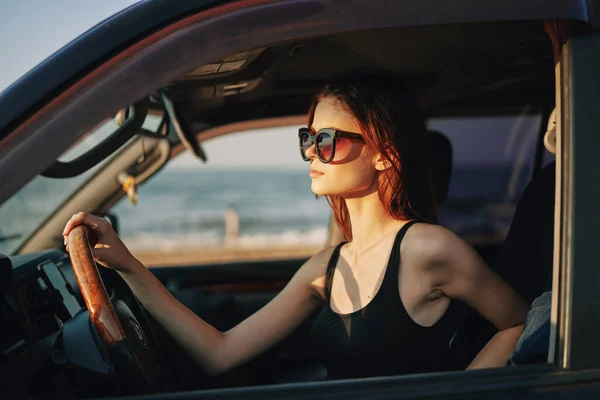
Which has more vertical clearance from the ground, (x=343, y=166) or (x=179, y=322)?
(x=343, y=166)

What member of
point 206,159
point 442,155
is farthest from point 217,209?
point 442,155

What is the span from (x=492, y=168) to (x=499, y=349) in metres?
2.53

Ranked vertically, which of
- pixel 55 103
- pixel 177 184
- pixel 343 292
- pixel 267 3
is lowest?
pixel 343 292

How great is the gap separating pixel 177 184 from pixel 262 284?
35335 millimetres

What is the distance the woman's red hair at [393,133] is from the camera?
6.16ft

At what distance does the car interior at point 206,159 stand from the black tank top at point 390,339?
0.33 ft

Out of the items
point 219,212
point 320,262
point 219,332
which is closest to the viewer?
point 219,332

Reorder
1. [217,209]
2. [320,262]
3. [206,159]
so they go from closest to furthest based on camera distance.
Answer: [320,262] < [206,159] < [217,209]

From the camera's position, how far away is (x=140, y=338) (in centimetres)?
161

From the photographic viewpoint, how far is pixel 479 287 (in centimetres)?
173

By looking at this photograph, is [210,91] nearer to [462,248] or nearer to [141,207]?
[462,248]

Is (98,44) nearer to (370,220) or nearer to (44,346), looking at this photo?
(44,346)

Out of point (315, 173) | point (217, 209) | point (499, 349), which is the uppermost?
point (217, 209)

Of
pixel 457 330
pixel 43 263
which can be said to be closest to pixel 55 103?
pixel 43 263
